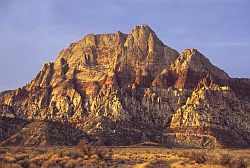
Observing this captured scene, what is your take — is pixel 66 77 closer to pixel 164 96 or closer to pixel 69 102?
pixel 69 102

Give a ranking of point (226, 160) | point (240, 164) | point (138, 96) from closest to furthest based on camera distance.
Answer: point (240, 164), point (226, 160), point (138, 96)

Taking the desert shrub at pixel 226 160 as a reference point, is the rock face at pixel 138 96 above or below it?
above

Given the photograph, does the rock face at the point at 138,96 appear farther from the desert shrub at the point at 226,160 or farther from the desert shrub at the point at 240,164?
the desert shrub at the point at 240,164

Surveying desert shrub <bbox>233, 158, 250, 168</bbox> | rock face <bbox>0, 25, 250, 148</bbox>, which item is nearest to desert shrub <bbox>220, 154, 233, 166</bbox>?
desert shrub <bbox>233, 158, 250, 168</bbox>

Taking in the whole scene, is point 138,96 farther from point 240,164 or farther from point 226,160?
point 240,164

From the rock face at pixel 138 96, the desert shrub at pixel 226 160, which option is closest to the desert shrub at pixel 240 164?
the desert shrub at pixel 226 160

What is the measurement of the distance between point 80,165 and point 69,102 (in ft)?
398

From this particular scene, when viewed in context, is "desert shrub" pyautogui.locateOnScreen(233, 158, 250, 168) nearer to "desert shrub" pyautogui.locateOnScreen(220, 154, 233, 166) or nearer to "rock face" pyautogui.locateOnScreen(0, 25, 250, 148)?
"desert shrub" pyautogui.locateOnScreen(220, 154, 233, 166)

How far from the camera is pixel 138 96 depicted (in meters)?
157

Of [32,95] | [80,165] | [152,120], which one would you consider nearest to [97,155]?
[80,165]

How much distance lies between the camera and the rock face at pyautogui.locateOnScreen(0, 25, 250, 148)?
134 meters

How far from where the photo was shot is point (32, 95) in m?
173

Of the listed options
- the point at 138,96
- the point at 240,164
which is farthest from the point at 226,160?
the point at 138,96

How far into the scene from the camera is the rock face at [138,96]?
13450 cm
